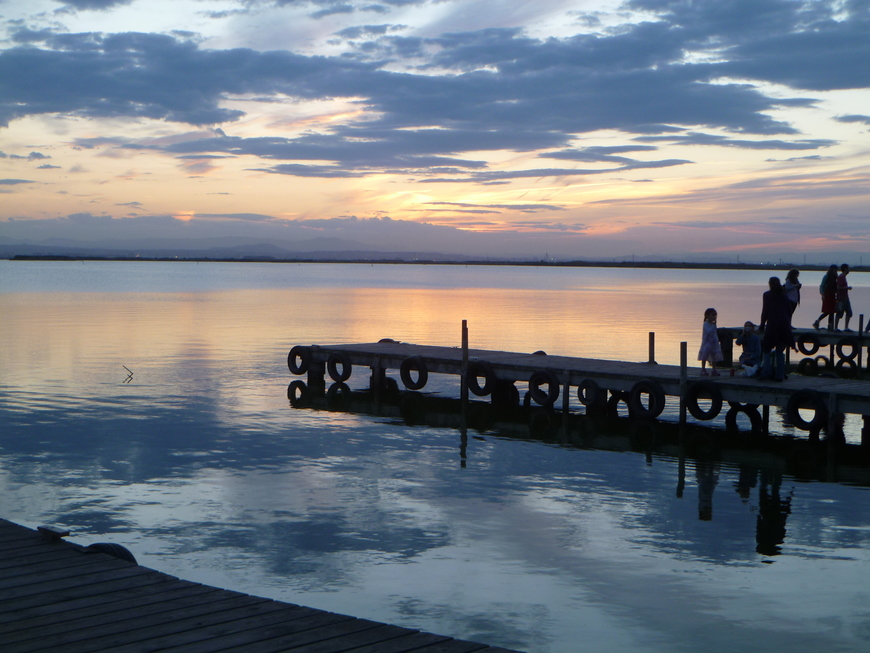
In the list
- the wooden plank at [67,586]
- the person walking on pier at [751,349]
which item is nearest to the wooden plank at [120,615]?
the wooden plank at [67,586]

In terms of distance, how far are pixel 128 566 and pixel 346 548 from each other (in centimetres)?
340

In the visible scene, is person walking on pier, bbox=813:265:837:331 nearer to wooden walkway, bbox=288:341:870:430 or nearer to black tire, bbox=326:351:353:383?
wooden walkway, bbox=288:341:870:430

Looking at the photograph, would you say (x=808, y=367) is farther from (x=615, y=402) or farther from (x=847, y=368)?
(x=615, y=402)

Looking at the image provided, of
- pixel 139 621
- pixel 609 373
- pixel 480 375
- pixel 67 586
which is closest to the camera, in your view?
pixel 139 621

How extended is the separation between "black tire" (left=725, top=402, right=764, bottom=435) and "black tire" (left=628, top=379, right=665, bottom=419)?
1806 millimetres

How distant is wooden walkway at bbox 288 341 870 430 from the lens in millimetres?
17688

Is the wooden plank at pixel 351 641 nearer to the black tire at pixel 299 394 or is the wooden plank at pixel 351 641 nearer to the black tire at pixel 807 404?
the black tire at pixel 807 404

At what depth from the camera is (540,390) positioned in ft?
71.7

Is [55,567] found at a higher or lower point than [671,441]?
higher

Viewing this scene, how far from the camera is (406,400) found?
2439cm

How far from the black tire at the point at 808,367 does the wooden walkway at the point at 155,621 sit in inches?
1129

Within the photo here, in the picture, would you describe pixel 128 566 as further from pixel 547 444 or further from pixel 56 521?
pixel 547 444

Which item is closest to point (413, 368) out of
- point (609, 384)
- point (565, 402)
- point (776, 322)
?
point (565, 402)

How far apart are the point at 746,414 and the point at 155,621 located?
714 inches
